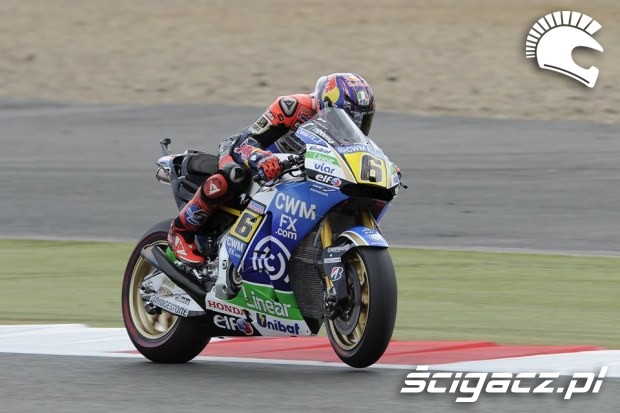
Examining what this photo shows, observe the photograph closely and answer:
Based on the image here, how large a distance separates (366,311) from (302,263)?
52 centimetres

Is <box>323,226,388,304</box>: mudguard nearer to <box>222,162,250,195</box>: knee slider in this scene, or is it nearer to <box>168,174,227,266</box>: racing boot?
<box>222,162,250,195</box>: knee slider

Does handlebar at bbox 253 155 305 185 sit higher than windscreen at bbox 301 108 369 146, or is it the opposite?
windscreen at bbox 301 108 369 146

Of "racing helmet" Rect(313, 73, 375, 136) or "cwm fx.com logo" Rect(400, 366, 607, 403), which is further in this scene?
"racing helmet" Rect(313, 73, 375, 136)

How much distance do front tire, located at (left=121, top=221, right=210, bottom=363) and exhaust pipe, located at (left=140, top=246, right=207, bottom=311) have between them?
0.09 meters

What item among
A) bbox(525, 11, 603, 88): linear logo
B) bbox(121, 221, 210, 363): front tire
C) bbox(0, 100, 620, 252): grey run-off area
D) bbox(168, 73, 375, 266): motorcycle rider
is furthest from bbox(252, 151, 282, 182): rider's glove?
bbox(525, 11, 603, 88): linear logo

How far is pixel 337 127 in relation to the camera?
7.85 metres

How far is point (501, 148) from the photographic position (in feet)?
64.0

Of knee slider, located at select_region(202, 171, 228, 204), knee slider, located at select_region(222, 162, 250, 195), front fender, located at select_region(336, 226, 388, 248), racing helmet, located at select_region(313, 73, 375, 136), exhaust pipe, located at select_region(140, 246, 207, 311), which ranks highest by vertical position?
racing helmet, located at select_region(313, 73, 375, 136)

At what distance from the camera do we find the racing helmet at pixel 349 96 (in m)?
7.96

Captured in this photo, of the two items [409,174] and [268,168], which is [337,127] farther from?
[409,174]

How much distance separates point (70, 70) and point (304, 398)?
20358mm

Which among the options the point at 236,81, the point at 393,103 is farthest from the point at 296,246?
the point at 236,81

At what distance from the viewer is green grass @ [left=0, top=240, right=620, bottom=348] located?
9.53 meters

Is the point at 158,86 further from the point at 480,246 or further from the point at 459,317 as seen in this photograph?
the point at 459,317
